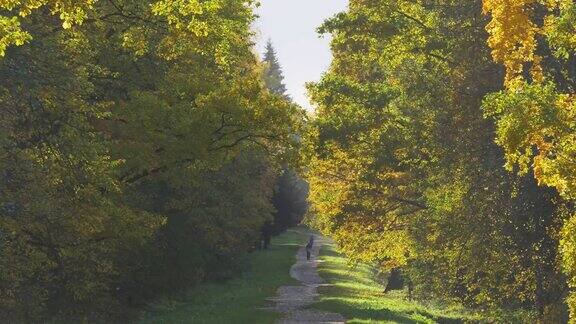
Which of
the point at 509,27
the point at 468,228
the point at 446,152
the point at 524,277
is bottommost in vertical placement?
the point at 524,277

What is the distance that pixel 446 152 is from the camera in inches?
813

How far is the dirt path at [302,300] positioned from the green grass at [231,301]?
58 centimetres

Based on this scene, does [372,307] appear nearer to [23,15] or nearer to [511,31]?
[511,31]

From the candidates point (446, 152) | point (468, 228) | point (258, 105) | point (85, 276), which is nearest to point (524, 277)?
point (468, 228)

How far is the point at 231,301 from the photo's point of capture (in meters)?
30.7

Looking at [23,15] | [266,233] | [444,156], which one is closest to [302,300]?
[444,156]

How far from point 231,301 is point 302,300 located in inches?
143

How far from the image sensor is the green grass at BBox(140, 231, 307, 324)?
79.9 ft

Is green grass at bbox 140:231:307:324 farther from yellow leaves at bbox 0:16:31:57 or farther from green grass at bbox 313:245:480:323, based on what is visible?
yellow leaves at bbox 0:16:31:57

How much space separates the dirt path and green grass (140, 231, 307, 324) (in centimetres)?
58

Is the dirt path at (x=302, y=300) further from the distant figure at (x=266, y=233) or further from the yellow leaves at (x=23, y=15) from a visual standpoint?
the yellow leaves at (x=23, y=15)

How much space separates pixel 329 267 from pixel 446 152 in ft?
127

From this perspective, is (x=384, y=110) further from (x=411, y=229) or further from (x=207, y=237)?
(x=207, y=237)

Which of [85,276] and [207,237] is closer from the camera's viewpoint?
[85,276]
